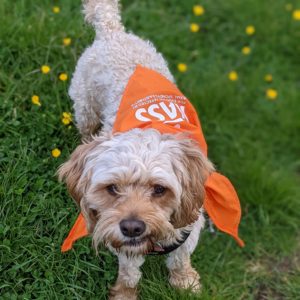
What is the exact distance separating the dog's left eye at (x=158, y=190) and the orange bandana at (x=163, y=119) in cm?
50

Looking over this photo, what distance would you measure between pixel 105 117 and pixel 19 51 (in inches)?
43.9

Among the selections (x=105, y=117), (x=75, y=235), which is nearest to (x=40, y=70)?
(x=105, y=117)

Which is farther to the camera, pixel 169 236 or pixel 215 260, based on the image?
pixel 215 260

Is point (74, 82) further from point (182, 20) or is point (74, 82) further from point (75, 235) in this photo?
point (182, 20)

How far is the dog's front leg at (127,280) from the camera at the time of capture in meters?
3.60

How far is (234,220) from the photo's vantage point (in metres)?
3.90

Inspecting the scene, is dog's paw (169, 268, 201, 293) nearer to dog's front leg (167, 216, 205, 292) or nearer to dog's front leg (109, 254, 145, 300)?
dog's front leg (167, 216, 205, 292)

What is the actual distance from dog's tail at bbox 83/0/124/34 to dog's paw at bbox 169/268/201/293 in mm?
1943

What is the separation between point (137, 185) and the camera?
2.96 meters

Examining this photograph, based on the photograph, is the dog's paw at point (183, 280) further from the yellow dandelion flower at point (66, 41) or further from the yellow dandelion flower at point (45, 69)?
the yellow dandelion flower at point (66, 41)

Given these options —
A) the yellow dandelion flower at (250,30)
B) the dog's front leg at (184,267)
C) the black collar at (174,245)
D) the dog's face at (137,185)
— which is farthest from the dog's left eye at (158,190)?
the yellow dandelion flower at (250,30)

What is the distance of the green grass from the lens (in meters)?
3.78

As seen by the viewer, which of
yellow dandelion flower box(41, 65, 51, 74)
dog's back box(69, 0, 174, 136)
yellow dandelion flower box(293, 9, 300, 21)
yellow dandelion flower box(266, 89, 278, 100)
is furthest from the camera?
yellow dandelion flower box(293, 9, 300, 21)

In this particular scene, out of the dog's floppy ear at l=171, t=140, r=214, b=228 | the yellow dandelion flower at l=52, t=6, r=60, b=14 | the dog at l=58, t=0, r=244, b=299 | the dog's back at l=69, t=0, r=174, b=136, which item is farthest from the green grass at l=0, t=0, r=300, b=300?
the dog's floppy ear at l=171, t=140, r=214, b=228
